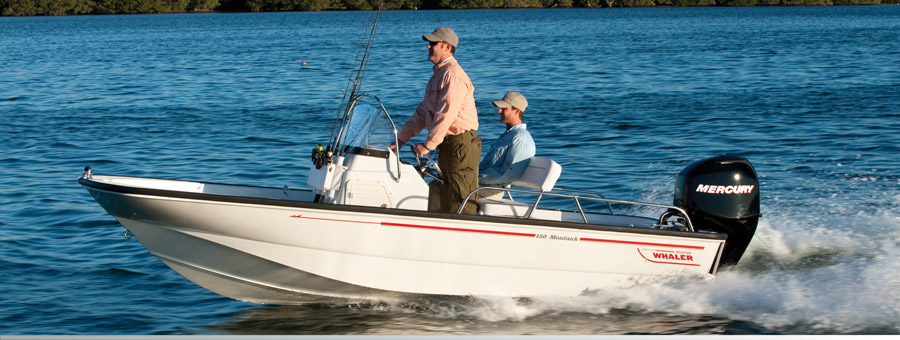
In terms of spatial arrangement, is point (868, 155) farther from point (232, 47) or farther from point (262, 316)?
point (232, 47)

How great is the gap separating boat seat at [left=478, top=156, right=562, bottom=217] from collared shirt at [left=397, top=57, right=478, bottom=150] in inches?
22.0

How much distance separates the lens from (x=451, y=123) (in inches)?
241

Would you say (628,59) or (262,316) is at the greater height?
(262,316)

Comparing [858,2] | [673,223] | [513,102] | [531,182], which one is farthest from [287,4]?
[673,223]

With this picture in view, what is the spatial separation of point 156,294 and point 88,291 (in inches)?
20.8

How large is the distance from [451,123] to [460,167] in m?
0.32

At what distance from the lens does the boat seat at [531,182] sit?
6.44 meters

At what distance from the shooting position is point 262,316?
6969 mm

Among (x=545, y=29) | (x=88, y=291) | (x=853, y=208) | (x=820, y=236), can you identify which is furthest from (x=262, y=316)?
(x=545, y=29)

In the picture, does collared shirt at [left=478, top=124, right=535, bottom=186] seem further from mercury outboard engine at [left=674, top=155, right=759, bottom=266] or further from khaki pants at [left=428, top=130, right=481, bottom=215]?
mercury outboard engine at [left=674, top=155, right=759, bottom=266]

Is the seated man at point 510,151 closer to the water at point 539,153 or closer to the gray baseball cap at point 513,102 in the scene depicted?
the gray baseball cap at point 513,102

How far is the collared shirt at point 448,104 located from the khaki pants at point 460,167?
0.24ft

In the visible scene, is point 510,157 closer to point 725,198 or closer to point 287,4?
point 725,198

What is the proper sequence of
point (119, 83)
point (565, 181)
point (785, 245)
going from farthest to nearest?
point (119, 83) → point (565, 181) → point (785, 245)
